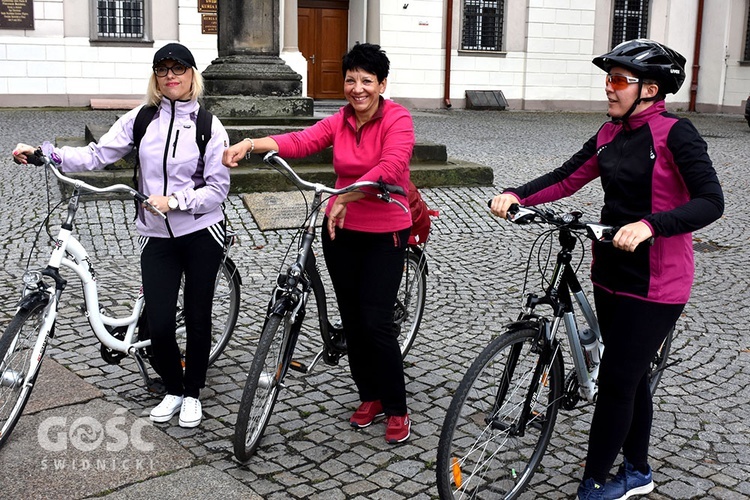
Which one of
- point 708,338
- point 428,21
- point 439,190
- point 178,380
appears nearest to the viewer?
point 178,380

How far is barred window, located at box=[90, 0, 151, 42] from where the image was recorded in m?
19.1

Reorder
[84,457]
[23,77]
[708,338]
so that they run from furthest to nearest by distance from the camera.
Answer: [23,77] < [708,338] < [84,457]

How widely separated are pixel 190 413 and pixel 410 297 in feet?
4.93

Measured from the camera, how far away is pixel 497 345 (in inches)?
127

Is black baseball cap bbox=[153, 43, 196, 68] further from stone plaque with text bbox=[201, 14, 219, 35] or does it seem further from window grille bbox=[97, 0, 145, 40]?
window grille bbox=[97, 0, 145, 40]

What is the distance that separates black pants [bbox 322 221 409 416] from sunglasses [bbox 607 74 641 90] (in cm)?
119

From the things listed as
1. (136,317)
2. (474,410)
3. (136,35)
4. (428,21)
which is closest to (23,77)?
(136,35)

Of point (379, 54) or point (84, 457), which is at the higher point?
point (379, 54)

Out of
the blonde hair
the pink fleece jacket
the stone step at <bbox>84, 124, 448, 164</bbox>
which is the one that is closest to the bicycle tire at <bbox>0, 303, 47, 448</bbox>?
the blonde hair

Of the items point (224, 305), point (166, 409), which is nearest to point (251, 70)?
point (224, 305)

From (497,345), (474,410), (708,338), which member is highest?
(497,345)

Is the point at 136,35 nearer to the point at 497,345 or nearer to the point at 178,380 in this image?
the point at 178,380

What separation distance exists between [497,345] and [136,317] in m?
1.92

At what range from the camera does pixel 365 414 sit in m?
4.20
